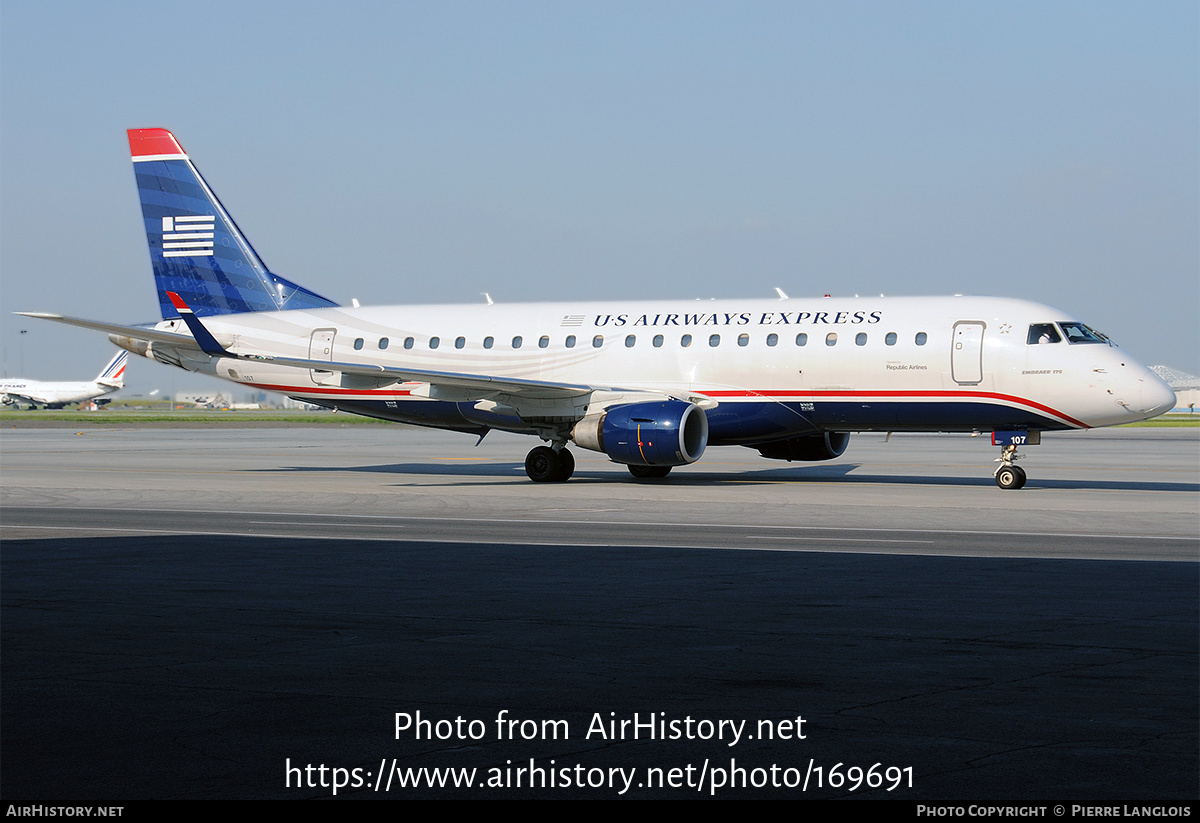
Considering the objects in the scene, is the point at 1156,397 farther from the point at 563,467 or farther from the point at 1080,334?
the point at 563,467

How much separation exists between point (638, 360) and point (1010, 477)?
28.1ft

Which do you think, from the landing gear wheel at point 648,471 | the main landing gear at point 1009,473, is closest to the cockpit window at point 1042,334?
the main landing gear at point 1009,473

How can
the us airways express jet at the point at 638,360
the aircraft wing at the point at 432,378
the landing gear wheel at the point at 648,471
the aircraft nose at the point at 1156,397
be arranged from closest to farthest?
1. the aircraft nose at the point at 1156,397
2. the us airways express jet at the point at 638,360
3. the aircraft wing at the point at 432,378
4. the landing gear wheel at the point at 648,471

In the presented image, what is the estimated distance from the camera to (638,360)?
96.4 ft

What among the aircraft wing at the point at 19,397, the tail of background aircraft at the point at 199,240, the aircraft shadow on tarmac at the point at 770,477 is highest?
the tail of background aircraft at the point at 199,240

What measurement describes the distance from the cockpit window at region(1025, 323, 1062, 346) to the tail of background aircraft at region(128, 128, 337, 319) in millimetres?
17950

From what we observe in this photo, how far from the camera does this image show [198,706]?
Answer: 24.1ft

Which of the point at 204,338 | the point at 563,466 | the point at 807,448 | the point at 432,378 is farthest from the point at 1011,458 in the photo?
the point at 204,338

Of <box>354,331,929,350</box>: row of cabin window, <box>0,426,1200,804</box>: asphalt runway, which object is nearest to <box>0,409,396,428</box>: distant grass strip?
<box>354,331,929,350</box>: row of cabin window

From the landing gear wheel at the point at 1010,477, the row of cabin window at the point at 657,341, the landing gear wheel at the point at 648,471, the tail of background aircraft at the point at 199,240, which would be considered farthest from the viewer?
the tail of background aircraft at the point at 199,240

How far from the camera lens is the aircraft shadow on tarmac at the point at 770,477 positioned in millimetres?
27922

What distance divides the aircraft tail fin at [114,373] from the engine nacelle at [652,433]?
10897cm

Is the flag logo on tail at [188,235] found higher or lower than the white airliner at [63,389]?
higher

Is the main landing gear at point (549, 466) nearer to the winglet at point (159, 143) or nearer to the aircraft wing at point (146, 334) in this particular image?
the aircraft wing at point (146, 334)
